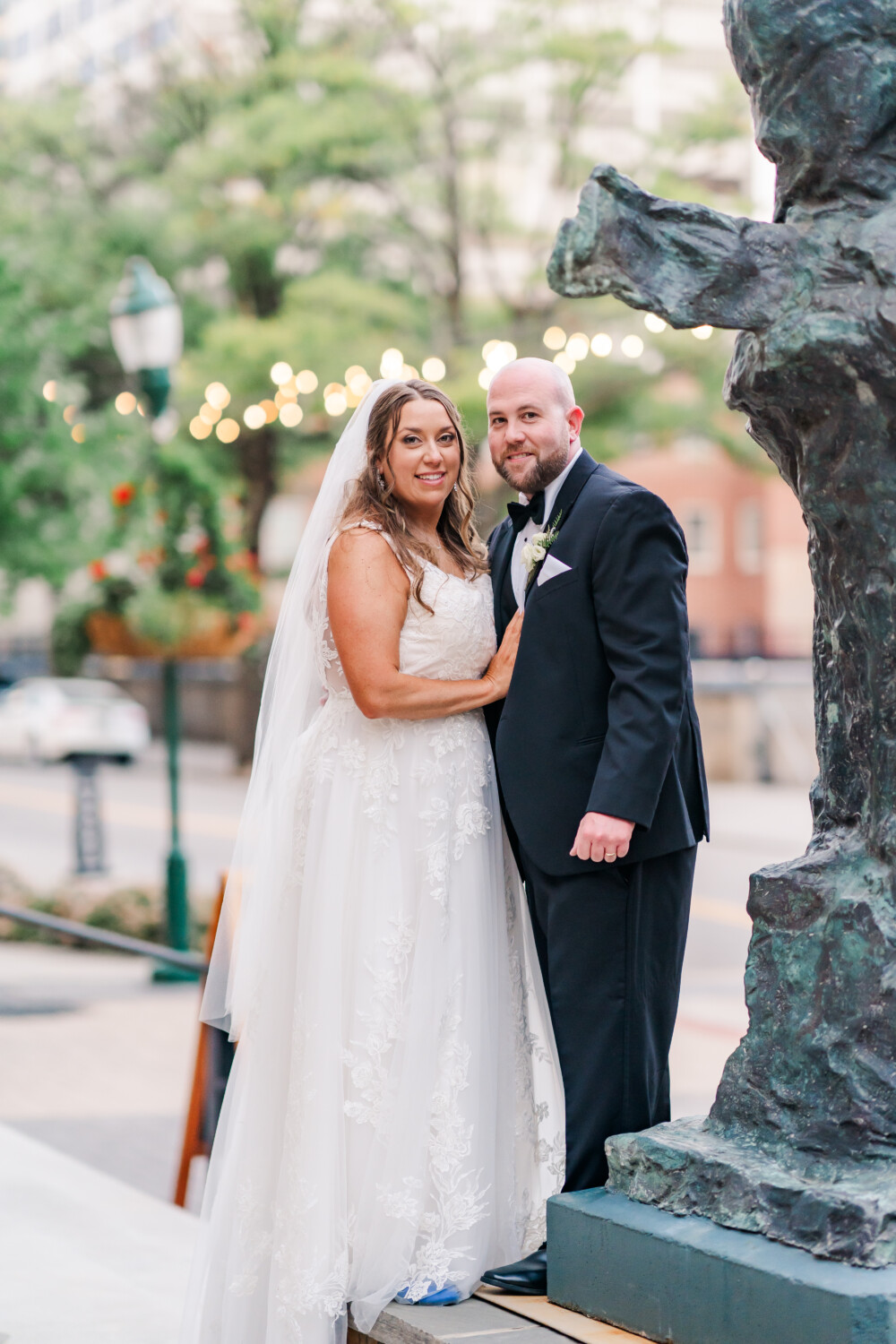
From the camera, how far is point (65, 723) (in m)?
28.7

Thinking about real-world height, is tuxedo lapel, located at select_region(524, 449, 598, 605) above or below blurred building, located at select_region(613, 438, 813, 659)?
below

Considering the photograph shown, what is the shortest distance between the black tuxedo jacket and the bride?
95 mm

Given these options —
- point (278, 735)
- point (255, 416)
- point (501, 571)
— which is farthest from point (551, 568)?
point (255, 416)

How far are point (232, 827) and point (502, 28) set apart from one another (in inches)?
392

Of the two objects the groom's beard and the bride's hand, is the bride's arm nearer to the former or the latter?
the bride's hand

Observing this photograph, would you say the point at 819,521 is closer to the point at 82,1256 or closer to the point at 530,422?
the point at 530,422

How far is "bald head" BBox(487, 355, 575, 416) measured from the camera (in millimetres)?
3348

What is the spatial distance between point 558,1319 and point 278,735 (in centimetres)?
144

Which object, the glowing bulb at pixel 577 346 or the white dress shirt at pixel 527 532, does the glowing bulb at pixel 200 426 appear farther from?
the white dress shirt at pixel 527 532

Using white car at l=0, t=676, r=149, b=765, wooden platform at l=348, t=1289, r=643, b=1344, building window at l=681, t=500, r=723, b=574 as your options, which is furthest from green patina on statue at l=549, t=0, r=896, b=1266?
building window at l=681, t=500, r=723, b=574

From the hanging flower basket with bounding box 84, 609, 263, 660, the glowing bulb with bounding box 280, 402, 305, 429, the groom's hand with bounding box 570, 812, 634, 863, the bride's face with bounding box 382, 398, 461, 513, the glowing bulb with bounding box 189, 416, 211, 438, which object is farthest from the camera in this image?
the glowing bulb with bounding box 280, 402, 305, 429

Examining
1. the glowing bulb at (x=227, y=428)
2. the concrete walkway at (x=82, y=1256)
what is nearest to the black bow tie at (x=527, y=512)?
the concrete walkway at (x=82, y=1256)

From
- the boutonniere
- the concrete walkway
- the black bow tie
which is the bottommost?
the concrete walkway

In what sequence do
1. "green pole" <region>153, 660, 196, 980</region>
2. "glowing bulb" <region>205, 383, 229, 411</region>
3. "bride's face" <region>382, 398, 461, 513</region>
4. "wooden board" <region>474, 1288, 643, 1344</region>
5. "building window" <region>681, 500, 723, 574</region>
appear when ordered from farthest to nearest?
"building window" <region>681, 500, 723, 574</region>
"glowing bulb" <region>205, 383, 229, 411</region>
"green pole" <region>153, 660, 196, 980</region>
"bride's face" <region>382, 398, 461, 513</region>
"wooden board" <region>474, 1288, 643, 1344</region>
